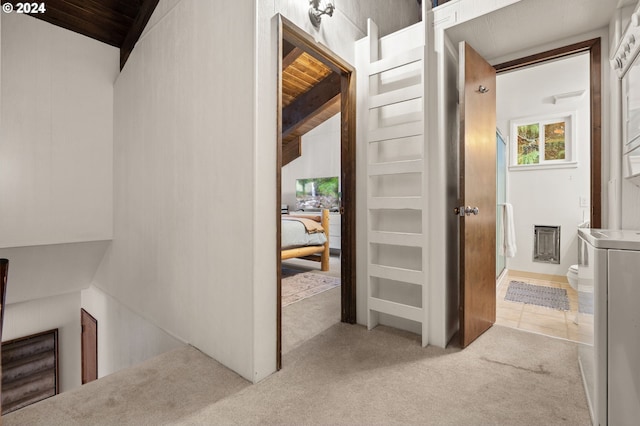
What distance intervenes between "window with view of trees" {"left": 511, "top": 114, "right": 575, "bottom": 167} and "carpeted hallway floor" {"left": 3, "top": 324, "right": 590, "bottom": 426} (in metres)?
2.89

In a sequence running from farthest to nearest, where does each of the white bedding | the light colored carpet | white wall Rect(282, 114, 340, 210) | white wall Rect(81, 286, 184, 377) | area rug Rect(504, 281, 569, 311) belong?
white wall Rect(282, 114, 340, 210), the white bedding, area rug Rect(504, 281, 569, 311), white wall Rect(81, 286, 184, 377), the light colored carpet

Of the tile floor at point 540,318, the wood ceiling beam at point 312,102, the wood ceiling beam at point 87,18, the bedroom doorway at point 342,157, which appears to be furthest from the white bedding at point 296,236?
the wood ceiling beam at point 87,18

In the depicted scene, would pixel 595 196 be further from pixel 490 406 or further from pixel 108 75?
pixel 108 75

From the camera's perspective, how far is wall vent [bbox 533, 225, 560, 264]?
399cm

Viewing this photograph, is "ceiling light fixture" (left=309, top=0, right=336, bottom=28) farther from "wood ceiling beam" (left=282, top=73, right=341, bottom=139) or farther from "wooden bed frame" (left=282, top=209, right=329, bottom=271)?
"wooden bed frame" (left=282, top=209, right=329, bottom=271)

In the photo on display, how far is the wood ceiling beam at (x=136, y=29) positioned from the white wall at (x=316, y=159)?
12.4ft

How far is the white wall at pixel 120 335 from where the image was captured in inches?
106

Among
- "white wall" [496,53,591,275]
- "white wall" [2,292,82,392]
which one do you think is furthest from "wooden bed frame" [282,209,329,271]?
"white wall" [2,292,82,392]

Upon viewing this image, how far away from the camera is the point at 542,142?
13.5 feet

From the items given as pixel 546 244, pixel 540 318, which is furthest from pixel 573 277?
pixel 546 244

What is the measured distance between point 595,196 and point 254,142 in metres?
2.18

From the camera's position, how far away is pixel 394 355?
2.01 m

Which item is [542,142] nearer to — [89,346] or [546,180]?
[546,180]

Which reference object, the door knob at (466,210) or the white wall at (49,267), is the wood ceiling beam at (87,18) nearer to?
the white wall at (49,267)
